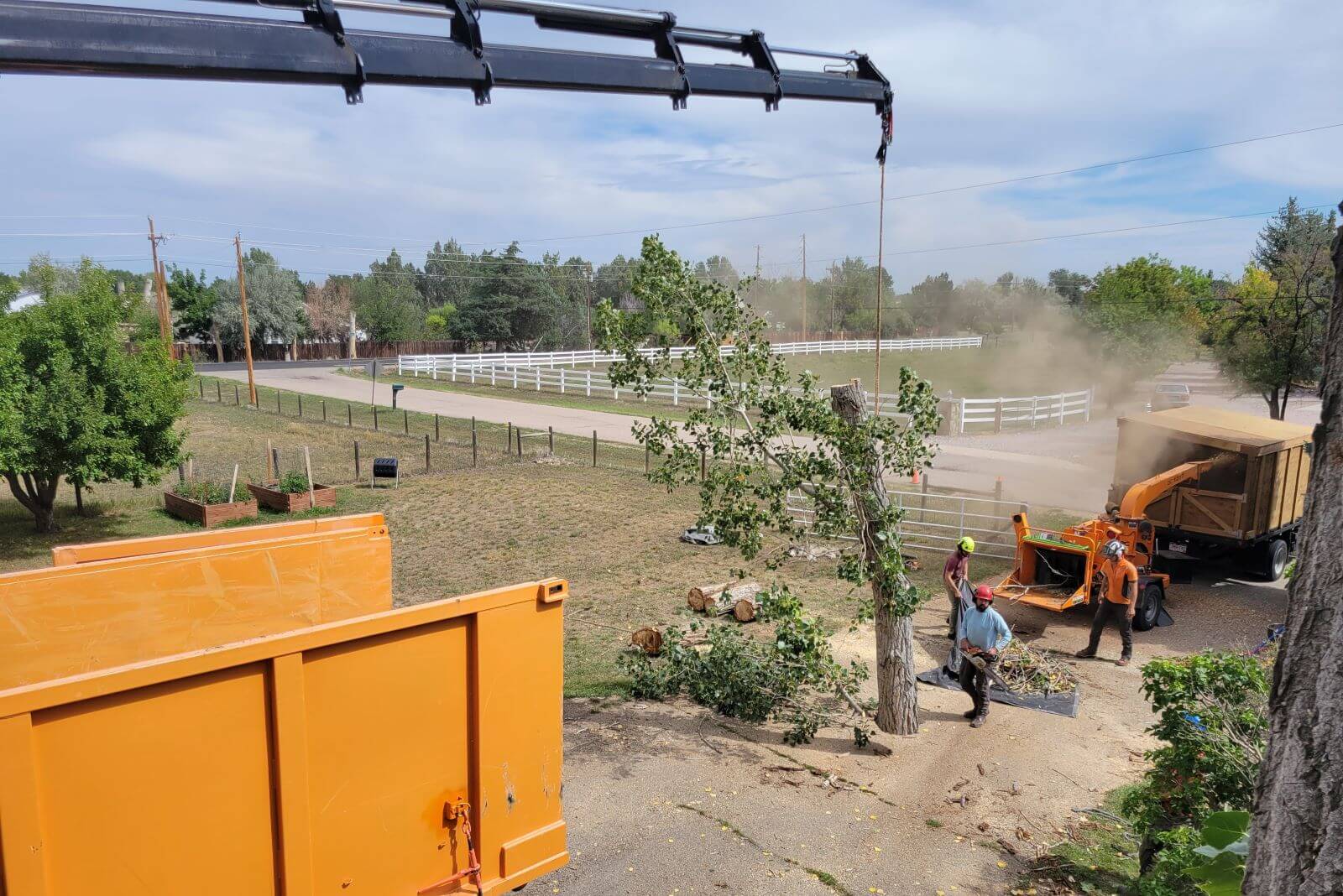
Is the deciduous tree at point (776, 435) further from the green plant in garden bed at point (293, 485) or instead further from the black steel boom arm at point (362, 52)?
the green plant in garden bed at point (293, 485)

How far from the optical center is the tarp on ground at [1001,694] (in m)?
9.48

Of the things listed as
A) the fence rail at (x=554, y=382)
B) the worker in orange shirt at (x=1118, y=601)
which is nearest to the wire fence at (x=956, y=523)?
the worker in orange shirt at (x=1118, y=601)

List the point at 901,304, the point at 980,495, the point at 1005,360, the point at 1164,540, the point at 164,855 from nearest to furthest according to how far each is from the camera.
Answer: the point at 164,855 → the point at 1164,540 → the point at 980,495 → the point at 1005,360 → the point at 901,304

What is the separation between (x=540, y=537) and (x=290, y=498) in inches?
225

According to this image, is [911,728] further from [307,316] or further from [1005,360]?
[307,316]

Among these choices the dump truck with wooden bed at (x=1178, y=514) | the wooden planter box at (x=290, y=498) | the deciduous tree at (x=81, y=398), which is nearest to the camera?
the dump truck with wooden bed at (x=1178, y=514)

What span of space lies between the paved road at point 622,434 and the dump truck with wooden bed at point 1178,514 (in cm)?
300

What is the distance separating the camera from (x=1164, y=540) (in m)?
14.4

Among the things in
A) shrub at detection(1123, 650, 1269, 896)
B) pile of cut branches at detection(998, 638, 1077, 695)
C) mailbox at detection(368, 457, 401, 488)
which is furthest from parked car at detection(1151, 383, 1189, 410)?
shrub at detection(1123, 650, 1269, 896)

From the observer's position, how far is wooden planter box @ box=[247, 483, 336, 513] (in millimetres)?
18234

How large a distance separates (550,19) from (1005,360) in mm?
50616

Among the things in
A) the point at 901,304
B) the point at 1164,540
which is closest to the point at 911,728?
the point at 1164,540

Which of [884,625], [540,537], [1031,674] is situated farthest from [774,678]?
[540,537]

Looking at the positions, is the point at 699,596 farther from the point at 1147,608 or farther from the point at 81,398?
the point at 81,398
